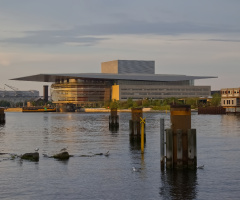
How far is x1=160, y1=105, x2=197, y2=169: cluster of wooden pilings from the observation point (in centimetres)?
2927

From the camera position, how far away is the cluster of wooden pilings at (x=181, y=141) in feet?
96.0

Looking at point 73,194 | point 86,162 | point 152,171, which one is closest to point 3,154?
point 86,162

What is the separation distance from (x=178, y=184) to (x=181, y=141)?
242 centimetres

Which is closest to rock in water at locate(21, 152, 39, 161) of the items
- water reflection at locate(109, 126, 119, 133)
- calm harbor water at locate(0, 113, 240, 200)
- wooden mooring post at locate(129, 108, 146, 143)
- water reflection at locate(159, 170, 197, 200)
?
calm harbor water at locate(0, 113, 240, 200)

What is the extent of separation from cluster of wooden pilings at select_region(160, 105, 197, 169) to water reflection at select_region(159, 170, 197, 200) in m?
0.47

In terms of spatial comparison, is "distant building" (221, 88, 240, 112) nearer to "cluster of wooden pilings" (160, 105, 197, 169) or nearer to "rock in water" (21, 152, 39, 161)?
"rock in water" (21, 152, 39, 161)

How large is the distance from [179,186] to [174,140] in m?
2.70

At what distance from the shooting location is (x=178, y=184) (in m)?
28.5

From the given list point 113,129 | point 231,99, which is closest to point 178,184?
point 113,129

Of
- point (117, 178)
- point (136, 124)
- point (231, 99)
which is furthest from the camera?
point (231, 99)

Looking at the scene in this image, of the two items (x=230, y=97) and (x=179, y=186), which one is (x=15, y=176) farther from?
(x=230, y=97)

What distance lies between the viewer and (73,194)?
2647 centimetres

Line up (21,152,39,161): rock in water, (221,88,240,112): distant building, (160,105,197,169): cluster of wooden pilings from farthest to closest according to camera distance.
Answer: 1. (221,88,240,112): distant building
2. (21,152,39,161): rock in water
3. (160,105,197,169): cluster of wooden pilings

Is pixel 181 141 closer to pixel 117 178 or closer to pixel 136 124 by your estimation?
pixel 117 178
